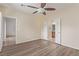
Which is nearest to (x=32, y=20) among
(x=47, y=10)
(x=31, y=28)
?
(x=31, y=28)

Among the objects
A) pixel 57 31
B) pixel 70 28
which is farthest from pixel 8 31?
pixel 70 28

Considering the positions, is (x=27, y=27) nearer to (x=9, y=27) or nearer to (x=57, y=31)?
(x=9, y=27)

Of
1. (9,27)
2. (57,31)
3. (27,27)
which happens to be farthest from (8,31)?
(57,31)

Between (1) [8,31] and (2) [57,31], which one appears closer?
(1) [8,31]

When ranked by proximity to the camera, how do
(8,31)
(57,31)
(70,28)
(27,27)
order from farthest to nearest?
(70,28), (57,31), (27,27), (8,31)

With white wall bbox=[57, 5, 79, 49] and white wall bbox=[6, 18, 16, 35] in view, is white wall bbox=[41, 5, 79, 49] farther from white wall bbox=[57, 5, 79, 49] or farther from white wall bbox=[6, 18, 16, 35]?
white wall bbox=[6, 18, 16, 35]

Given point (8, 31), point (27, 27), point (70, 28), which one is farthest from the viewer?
point (70, 28)

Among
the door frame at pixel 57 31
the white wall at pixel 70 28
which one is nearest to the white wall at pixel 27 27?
the door frame at pixel 57 31

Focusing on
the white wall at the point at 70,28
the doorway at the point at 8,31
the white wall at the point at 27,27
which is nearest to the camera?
the doorway at the point at 8,31

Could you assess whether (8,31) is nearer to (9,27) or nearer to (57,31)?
(9,27)

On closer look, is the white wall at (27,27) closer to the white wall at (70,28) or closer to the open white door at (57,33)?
the open white door at (57,33)

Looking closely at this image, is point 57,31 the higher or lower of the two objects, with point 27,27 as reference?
lower

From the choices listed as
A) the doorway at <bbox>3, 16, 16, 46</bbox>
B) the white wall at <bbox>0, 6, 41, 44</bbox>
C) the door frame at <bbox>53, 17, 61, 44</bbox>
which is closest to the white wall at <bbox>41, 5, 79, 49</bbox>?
the door frame at <bbox>53, 17, 61, 44</bbox>

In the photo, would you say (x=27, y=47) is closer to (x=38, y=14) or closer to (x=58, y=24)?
(x=38, y=14)
